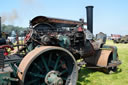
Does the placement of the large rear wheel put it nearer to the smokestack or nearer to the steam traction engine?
the steam traction engine

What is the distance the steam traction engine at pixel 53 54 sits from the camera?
2.54m

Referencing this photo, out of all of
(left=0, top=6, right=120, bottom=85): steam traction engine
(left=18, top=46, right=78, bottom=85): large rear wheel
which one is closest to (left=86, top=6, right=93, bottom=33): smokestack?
(left=0, top=6, right=120, bottom=85): steam traction engine

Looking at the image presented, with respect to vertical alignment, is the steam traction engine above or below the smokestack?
below

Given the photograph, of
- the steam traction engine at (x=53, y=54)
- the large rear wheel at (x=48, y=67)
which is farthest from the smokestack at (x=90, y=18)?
the large rear wheel at (x=48, y=67)

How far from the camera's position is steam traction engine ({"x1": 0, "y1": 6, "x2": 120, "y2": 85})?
254cm

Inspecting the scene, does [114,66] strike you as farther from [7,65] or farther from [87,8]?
[7,65]

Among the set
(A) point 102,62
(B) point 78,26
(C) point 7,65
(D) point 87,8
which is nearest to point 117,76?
(A) point 102,62

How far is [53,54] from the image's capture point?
3.43 meters

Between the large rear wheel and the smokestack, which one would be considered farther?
the smokestack

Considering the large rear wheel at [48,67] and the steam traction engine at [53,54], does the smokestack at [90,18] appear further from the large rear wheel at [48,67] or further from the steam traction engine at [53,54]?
the large rear wheel at [48,67]

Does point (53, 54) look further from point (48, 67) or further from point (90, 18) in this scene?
point (90, 18)

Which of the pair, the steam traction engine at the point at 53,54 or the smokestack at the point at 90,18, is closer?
the steam traction engine at the point at 53,54

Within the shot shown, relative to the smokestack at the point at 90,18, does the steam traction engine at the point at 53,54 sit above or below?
below

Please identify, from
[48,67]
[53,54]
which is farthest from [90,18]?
[48,67]
